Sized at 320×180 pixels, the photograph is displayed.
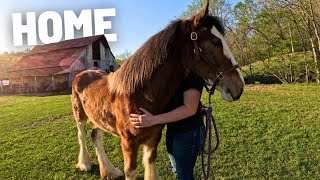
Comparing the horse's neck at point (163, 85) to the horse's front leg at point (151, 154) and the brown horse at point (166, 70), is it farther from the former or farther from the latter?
the horse's front leg at point (151, 154)

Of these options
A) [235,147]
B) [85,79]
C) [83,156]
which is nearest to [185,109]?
[85,79]

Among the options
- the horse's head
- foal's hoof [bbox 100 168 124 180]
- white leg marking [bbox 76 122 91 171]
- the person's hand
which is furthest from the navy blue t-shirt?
white leg marking [bbox 76 122 91 171]

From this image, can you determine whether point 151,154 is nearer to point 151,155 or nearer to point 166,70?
point 151,155

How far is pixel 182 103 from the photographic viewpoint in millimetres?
2486

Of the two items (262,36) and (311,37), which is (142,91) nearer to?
(311,37)

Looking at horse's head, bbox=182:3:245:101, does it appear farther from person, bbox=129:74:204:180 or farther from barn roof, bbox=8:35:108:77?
barn roof, bbox=8:35:108:77

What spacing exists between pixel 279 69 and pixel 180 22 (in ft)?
67.9

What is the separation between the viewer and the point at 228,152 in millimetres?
5238

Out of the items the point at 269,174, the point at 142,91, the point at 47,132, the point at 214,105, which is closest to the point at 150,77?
the point at 142,91

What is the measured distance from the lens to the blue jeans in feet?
8.13

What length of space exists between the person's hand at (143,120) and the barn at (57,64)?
90.1 feet

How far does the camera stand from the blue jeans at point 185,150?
248 centimetres

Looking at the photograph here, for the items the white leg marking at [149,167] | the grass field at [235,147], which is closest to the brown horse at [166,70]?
the white leg marking at [149,167]

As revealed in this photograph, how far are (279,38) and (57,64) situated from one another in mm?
21402
